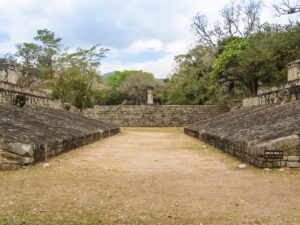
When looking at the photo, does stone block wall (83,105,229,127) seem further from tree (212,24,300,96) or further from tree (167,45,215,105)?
tree (167,45,215,105)

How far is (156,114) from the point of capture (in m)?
23.8

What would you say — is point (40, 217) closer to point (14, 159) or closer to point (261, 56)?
point (14, 159)

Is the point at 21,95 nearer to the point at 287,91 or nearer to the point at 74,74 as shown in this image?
the point at 287,91

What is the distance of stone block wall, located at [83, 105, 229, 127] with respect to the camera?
23250mm

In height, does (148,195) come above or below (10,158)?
below

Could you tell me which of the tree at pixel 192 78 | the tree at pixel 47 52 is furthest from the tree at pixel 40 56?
the tree at pixel 192 78

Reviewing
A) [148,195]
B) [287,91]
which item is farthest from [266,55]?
[148,195]

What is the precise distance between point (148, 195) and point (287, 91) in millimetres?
7921

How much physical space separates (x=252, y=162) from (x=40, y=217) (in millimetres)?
3846

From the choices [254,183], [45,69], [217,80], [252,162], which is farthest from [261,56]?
[45,69]

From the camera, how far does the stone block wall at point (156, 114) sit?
76.3 ft

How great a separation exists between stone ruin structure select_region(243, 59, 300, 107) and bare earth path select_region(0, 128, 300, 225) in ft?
→ 17.3

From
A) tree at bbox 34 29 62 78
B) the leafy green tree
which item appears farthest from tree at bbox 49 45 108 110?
the leafy green tree

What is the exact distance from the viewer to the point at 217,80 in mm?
22766
